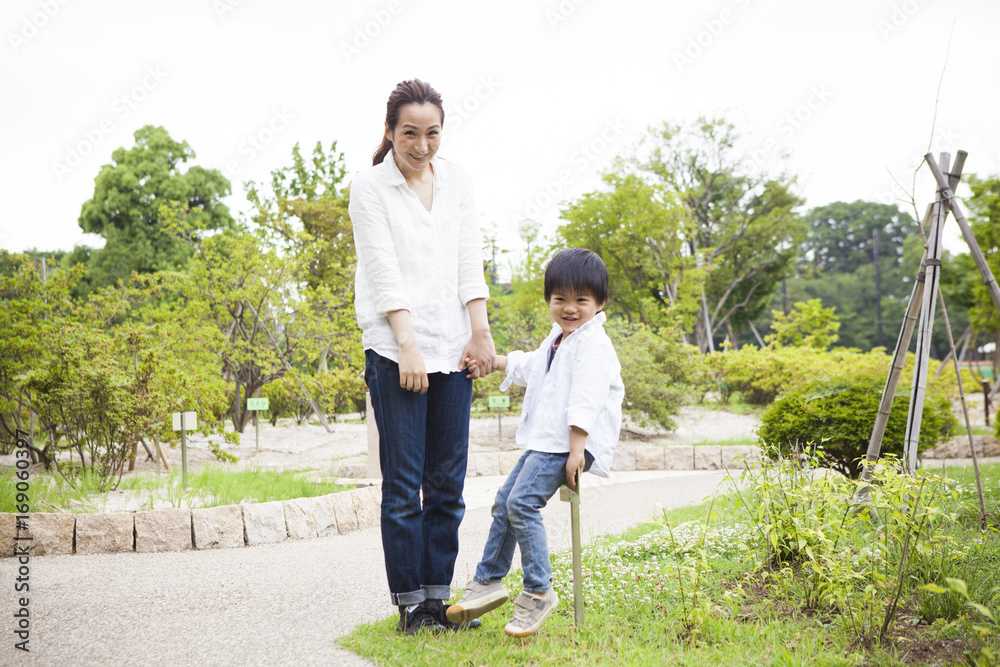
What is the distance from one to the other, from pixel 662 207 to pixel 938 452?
12048 mm

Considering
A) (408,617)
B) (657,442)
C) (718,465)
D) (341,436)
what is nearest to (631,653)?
(408,617)

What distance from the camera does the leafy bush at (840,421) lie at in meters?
5.39

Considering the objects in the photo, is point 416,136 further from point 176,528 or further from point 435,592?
point 176,528

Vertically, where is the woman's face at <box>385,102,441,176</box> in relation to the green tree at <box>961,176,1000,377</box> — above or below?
below

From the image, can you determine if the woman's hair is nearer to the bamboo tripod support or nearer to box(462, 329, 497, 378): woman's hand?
box(462, 329, 497, 378): woman's hand

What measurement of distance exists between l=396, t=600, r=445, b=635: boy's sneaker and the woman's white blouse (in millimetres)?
778

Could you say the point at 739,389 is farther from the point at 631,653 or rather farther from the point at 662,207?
the point at 631,653

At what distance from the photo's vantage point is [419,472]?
220 centimetres

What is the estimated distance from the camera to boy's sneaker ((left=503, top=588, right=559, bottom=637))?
213 centimetres

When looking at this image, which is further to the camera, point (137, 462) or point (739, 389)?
point (739, 389)

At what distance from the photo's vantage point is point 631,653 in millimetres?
2041

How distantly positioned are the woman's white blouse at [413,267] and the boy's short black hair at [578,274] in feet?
0.83

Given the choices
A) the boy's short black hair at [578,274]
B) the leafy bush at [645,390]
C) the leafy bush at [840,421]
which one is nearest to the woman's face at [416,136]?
the boy's short black hair at [578,274]

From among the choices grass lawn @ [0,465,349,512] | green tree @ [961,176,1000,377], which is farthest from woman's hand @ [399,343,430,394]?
green tree @ [961,176,1000,377]
